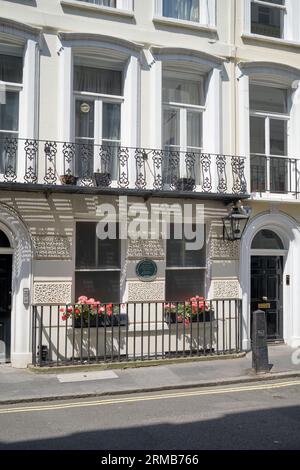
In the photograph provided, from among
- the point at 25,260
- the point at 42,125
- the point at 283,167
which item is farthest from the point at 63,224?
the point at 283,167

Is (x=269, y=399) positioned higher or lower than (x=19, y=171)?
lower

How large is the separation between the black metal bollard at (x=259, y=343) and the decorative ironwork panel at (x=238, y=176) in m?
3.39

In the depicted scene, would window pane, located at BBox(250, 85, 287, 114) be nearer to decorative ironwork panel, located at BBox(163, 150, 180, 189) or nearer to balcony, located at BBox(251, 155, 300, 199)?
balcony, located at BBox(251, 155, 300, 199)

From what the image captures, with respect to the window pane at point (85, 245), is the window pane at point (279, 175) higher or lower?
higher

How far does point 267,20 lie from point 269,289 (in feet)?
22.8

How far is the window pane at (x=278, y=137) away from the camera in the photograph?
41.7 feet

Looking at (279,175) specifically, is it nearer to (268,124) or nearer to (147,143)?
(268,124)

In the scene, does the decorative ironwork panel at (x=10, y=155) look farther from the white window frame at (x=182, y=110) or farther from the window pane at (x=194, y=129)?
the window pane at (x=194, y=129)

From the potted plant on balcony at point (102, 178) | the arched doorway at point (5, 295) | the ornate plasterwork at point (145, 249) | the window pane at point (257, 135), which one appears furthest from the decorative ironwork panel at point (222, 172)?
the arched doorway at point (5, 295)

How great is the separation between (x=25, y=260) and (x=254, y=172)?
5.93 meters

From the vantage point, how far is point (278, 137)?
12.8m

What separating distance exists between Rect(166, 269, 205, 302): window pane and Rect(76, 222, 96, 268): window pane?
1.82 meters

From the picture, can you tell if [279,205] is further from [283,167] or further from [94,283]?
[94,283]

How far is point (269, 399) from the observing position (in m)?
7.88
